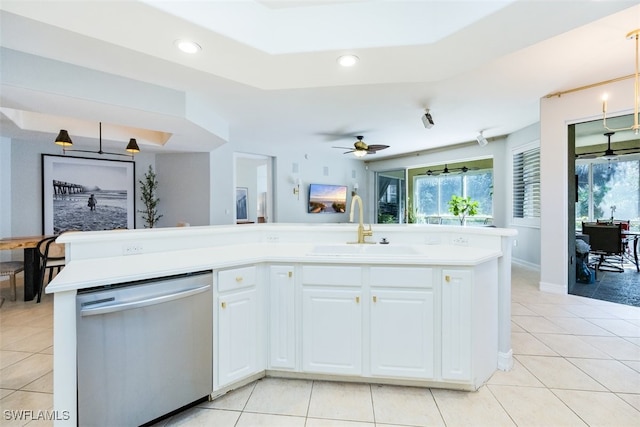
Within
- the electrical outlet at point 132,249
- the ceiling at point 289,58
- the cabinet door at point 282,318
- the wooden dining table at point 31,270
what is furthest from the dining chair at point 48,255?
the cabinet door at point 282,318

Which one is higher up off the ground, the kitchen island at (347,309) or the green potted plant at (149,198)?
the green potted plant at (149,198)


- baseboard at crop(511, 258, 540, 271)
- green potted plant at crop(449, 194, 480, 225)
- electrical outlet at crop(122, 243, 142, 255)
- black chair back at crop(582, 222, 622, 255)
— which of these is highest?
green potted plant at crop(449, 194, 480, 225)

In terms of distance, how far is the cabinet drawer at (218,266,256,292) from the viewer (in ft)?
5.96

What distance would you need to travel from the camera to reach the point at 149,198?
19.3 ft

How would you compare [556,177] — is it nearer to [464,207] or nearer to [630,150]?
[464,207]

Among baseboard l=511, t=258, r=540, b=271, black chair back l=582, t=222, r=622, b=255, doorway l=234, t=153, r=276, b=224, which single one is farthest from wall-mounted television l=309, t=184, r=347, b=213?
black chair back l=582, t=222, r=622, b=255

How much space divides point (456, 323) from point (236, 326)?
1.42m

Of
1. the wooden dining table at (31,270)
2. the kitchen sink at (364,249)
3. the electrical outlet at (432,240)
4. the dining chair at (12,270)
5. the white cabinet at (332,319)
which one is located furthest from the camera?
the wooden dining table at (31,270)

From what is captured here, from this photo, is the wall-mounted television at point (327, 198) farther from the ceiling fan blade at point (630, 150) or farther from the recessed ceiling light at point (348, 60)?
the ceiling fan blade at point (630, 150)

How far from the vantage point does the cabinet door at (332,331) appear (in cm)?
191

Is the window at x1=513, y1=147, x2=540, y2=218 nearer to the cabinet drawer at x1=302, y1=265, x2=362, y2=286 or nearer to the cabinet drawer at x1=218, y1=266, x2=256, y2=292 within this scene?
the cabinet drawer at x1=302, y1=265, x2=362, y2=286

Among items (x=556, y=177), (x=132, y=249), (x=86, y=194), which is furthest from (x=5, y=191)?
(x=556, y=177)

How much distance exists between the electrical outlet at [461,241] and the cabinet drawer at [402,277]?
67 centimetres

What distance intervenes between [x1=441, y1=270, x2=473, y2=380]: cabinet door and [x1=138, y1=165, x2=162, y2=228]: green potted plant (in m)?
5.94
